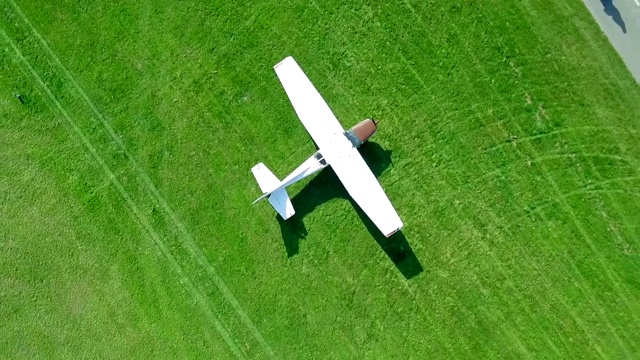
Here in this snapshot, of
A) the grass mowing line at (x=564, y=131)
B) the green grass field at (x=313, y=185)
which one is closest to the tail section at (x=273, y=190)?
the green grass field at (x=313, y=185)

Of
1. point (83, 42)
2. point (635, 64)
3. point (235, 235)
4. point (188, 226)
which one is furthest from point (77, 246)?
point (635, 64)

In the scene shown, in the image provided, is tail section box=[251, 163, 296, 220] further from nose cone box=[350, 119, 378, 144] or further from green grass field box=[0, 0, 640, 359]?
nose cone box=[350, 119, 378, 144]

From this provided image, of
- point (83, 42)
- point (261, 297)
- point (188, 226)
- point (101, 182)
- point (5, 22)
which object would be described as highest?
point (5, 22)

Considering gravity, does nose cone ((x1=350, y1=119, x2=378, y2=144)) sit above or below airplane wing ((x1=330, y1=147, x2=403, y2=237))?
above

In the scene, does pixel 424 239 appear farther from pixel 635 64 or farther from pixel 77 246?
pixel 77 246

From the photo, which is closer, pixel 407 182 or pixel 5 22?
pixel 407 182

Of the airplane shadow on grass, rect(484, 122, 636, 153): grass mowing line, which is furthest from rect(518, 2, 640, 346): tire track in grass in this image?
the airplane shadow on grass

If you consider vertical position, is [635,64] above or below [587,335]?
above
